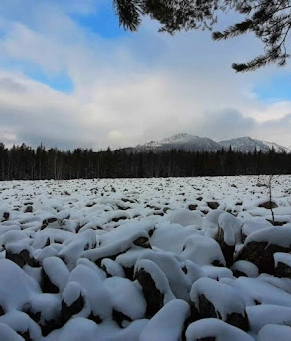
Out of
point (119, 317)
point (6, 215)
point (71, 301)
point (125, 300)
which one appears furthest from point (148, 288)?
point (6, 215)

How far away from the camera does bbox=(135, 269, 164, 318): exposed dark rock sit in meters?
2.60

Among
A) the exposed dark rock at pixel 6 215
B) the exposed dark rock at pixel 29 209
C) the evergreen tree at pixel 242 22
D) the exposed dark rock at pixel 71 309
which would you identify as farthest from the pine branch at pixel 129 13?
A: the exposed dark rock at pixel 29 209

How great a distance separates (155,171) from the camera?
57.7 meters

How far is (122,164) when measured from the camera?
5878 cm

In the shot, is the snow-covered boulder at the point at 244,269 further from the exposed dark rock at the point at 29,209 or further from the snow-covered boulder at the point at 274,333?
the exposed dark rock at the point at 29,209

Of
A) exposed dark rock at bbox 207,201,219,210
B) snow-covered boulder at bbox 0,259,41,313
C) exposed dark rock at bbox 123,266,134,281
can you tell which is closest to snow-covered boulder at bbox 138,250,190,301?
exposed dark rock at bbox 123,266,134,281

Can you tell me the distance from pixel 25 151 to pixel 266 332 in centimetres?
5823

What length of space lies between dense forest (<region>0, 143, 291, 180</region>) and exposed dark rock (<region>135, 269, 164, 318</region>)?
47.3 meters

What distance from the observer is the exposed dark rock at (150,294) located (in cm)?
260

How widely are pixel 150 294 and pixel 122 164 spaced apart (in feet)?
185

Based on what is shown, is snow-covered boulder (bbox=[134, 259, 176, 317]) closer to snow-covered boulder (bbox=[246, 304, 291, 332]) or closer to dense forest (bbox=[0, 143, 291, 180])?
snow-covered boulder (bbox=[246, 304, 291, 332])

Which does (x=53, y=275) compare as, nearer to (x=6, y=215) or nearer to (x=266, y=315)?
(x=266, y=315)

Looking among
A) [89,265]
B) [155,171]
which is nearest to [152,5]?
[89,265]

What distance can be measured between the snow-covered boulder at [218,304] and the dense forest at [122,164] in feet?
157
